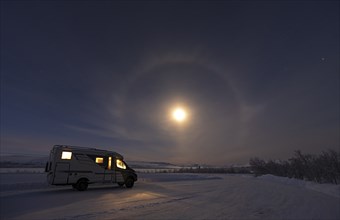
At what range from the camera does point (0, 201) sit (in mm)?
11578

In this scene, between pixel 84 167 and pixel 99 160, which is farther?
pixel 99 160

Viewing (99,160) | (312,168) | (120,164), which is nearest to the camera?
(99,160)

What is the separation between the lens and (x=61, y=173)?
52.9 feet

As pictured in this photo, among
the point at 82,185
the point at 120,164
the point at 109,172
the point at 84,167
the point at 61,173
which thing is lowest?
the point at 82,185

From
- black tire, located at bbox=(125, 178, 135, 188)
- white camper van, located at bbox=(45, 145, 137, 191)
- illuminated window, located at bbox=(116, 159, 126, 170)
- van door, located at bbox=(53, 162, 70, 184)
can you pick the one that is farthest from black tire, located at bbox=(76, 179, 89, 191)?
black tire, located at bbox=(125, 178, 135, 188)

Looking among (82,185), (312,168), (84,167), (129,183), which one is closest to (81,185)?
(82,185)

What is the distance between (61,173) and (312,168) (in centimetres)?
3452

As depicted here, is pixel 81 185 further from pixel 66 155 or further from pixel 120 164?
pixel 120 164

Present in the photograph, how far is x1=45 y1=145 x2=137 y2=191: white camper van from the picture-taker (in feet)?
53.2

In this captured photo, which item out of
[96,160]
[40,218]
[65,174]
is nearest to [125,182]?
[96,160]

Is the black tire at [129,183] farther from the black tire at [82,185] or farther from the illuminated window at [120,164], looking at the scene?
the black tire at [82,185]

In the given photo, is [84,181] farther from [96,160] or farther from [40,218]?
[40,218]

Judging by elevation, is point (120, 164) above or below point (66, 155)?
below

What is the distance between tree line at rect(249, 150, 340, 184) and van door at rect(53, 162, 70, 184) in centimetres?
2994
